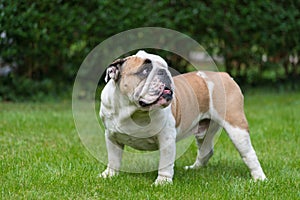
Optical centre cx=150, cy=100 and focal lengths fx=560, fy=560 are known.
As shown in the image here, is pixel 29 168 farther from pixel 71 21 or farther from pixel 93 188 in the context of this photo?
pixel 71 21

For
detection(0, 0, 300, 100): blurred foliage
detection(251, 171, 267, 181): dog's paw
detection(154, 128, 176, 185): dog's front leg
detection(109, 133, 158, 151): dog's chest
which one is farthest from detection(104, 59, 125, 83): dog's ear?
detection(0, 0, 300, 100): blurred foliage

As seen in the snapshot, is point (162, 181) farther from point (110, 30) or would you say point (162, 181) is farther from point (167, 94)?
point (110, 30)

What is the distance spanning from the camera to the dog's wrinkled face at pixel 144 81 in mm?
3799

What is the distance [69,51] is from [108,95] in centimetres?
481

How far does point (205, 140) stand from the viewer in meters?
4.83

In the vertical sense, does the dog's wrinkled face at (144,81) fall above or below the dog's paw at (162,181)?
above

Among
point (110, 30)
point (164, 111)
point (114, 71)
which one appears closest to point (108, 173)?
point (164, 111)

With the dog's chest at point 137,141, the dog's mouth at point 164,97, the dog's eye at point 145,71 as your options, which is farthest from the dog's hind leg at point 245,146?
the dog's eye at point 145,71

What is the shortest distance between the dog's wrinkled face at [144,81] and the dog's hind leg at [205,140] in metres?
0.90

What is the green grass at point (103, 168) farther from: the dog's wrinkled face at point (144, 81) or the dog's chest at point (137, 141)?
the dog's wrinkled face at point (144, 81)

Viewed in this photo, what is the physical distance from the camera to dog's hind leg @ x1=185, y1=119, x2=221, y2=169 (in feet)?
15.3

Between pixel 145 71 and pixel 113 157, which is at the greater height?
pixel 145 71

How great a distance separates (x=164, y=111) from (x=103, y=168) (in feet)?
2.94

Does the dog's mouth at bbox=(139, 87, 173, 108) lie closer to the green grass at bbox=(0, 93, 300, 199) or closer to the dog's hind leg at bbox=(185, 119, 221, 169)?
the green grass at bbox=(0, 93, 300, 199)
